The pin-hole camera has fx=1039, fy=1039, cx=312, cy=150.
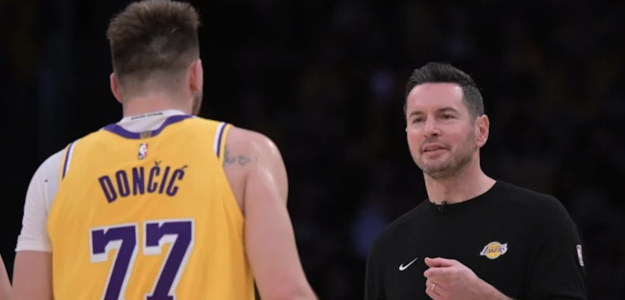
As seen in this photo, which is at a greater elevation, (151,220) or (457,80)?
(457,80)

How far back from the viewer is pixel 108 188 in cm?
378

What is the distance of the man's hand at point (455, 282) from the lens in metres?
4.09

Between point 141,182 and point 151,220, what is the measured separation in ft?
0.52

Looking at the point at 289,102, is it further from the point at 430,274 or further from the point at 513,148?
the point at 430,274

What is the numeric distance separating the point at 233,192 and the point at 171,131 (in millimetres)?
364

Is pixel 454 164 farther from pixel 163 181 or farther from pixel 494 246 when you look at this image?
pixel 163 181

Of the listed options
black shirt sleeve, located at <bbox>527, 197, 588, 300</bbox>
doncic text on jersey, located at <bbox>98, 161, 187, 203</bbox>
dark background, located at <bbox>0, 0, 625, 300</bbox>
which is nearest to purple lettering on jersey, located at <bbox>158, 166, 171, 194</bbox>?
doncic text on jersey, located at <bbox>98, 161, 187, 203</bbox>

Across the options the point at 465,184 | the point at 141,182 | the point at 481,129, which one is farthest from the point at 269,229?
the point at 481,129

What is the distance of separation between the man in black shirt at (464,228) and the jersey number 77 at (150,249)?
109cm

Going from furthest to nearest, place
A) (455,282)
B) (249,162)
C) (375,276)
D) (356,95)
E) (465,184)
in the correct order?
1. (356,95)
2. (375,276)
3. (465,184)
4. (455,282)
5. (249,162)

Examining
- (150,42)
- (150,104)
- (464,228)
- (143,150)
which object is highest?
(150,42)

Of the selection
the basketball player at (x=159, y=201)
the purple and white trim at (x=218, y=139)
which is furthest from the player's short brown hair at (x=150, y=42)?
the purple and white trim at (x=218, y=139)

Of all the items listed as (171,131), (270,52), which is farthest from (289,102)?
(171,131)

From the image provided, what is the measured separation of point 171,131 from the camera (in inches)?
151
